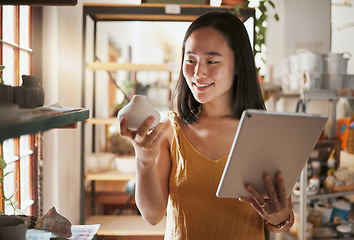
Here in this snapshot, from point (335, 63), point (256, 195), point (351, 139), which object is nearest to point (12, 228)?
point (256, 195)

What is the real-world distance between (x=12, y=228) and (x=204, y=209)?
0.58 metres

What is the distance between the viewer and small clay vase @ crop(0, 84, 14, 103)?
2.10 feet

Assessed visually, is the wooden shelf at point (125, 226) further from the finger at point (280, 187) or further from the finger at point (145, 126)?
the finger at point (145, 126)

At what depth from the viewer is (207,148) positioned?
4.08ft

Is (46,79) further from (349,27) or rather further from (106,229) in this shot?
(349,27)

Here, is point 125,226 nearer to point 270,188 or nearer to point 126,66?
point 126,66

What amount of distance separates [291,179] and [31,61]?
5.16ft

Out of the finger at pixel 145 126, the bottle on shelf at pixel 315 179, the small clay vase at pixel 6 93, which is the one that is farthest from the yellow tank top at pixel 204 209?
the bottle on shelf at pixel 315 179

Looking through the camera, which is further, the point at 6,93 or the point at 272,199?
the point at 272,199

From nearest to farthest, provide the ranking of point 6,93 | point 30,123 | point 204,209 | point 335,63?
point 30,123 → point 6,93 → point 204,209 → point 335,63

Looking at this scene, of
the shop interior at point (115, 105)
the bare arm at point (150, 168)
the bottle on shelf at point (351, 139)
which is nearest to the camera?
the bare arm at point (150, 168)

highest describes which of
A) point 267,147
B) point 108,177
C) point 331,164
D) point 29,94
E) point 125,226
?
point 29,94

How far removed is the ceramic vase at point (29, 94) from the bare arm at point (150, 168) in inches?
7.4

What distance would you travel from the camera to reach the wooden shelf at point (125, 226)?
2.68 metres
